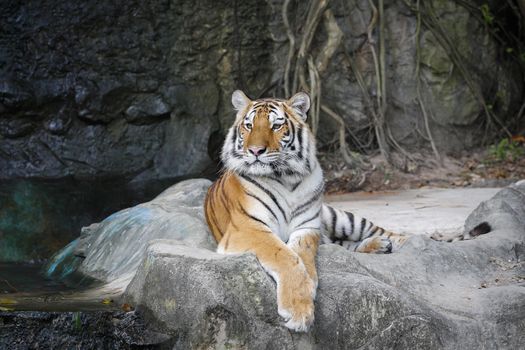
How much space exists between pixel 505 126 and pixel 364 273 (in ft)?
22.3

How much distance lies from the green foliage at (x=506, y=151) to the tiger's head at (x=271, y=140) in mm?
→ 5421

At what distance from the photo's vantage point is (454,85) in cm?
1013

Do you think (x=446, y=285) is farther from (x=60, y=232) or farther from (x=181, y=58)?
(x=181, y=58)

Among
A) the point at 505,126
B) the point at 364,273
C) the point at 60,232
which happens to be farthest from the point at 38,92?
the point at 364,273

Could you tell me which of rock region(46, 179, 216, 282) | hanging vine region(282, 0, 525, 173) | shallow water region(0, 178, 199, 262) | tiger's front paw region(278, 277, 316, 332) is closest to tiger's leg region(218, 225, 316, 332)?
tiger's front paw region(278, 277, 316, 332)

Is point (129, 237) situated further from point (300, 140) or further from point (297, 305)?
point (297, 305)

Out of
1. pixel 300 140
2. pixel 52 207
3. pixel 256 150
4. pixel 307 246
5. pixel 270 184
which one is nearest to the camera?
pixel 307 246

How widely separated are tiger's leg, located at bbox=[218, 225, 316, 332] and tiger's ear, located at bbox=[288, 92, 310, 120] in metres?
0.87

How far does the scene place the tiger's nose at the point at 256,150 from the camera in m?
4.38

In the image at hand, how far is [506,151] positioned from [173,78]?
13.4ft

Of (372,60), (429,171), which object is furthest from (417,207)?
(372,60)

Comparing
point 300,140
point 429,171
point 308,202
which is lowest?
point 429,171

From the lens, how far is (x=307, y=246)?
4.22 metres

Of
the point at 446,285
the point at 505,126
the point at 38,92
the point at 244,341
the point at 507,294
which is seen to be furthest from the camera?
the point at 505,126
